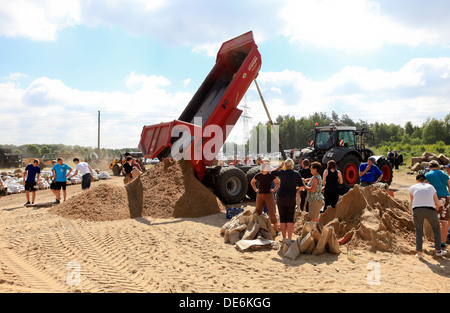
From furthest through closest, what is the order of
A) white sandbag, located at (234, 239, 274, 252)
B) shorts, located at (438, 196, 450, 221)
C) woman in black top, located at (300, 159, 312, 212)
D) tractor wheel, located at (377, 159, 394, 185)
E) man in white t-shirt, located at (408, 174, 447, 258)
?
1. tractor wheel, located at (377, 159, 394, 185)
2. woman in black top, located at (300, 159, 312, 212)
3. shorts, located at (438, 196, 450, 221)
4. white sandbag, located at (234, 239, 274, 252)
5. man in white t-shirt, located at (408, 174, 447, 258)

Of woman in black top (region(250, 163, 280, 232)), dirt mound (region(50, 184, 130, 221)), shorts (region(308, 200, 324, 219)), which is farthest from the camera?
dirt mound (region(50, 184, 130, 221))

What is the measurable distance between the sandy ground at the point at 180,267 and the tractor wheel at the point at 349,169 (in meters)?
5.72

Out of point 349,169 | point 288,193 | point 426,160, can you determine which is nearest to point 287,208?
point 288,193

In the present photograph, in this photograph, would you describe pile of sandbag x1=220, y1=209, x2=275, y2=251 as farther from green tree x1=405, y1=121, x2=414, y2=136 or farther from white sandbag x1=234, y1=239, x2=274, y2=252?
green tree x1=405, y1=121, x2=414, y2=136

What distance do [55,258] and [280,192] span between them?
4.04m

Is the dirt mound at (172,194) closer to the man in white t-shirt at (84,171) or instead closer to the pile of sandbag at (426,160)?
the man in white t-shirt at (84,171)

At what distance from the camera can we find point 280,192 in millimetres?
6074

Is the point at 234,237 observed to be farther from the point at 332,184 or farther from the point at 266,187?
the point at 332,184

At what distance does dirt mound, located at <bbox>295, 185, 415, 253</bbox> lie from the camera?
571cm

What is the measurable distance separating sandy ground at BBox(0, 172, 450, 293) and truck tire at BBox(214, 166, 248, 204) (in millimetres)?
2909

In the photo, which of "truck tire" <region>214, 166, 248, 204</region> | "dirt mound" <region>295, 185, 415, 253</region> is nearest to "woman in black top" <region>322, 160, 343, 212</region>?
"dirt mound" <region>295, 185, 415, 253</region>
